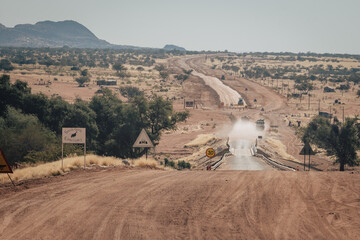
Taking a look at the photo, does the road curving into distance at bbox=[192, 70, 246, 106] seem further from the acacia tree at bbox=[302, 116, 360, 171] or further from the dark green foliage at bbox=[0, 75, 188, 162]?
the dark green foliage at bbox=[0, 75, 188, 162]

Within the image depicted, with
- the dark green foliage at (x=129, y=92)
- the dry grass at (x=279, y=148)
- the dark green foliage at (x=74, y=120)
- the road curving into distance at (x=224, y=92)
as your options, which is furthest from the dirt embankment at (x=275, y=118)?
the dark green foliage at (x=129, y=92)

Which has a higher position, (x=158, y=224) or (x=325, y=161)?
(x=158, y=224)

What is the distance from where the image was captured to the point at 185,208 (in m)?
12.8

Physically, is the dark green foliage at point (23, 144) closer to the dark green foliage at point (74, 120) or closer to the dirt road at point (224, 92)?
the dark green foliage at point (74, 120)

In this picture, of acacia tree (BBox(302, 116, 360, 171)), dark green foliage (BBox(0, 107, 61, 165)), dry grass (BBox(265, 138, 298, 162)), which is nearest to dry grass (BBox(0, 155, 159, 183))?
dark green foliage (BBox(0, 107, 61, 165))

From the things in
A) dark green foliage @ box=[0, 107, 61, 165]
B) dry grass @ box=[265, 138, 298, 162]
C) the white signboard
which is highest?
the white signboard

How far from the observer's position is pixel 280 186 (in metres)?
15.6

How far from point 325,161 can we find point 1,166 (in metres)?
50.6

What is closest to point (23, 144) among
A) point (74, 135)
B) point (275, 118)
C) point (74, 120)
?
point (74, 135)

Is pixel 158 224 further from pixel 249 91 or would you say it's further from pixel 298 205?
pixel 249 91

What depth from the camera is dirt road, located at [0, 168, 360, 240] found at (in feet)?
34.9

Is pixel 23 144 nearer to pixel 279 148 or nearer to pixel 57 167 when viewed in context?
pixel 57 167

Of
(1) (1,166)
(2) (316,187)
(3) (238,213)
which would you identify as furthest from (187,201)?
(1) (1,166)

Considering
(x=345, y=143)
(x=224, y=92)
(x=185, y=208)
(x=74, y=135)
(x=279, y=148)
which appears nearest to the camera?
(x=185, y=208)
